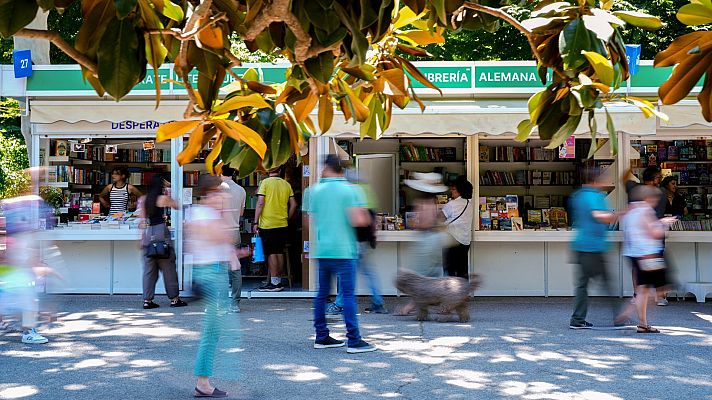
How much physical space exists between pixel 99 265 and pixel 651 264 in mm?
7410

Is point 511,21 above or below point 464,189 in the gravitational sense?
above

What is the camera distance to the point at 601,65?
247 cm

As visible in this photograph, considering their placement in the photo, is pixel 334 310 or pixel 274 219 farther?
pixel 274 219

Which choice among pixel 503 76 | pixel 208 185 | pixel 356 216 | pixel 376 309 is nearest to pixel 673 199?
pixel 503 76

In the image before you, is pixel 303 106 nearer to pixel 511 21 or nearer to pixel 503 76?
pixel 511 21

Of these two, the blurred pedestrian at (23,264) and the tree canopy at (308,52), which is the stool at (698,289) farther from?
the tree canopy at (308,52)

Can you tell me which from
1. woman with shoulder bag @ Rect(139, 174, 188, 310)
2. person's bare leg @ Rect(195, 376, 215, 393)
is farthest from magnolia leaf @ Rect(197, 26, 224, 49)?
woman with shoulder bag @ Rect(139, 174, 188, 310)

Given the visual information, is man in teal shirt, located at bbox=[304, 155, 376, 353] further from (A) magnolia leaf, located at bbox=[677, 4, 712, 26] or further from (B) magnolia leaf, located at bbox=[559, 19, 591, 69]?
(A) magnolia leaf, located at bbox=[677, 4, 712, 26]

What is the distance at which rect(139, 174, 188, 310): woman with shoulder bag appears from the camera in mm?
10539

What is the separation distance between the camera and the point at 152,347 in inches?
320

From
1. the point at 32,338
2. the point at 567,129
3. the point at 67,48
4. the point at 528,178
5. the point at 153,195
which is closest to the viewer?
the point at 67,48

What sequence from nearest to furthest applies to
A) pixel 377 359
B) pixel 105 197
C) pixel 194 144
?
pixel 194 144 < pixel 377 359 < pixel 105 197

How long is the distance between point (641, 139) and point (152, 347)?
25.3 ft

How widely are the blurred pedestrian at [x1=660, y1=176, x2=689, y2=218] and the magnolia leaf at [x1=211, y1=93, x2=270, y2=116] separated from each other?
33.9 ft
